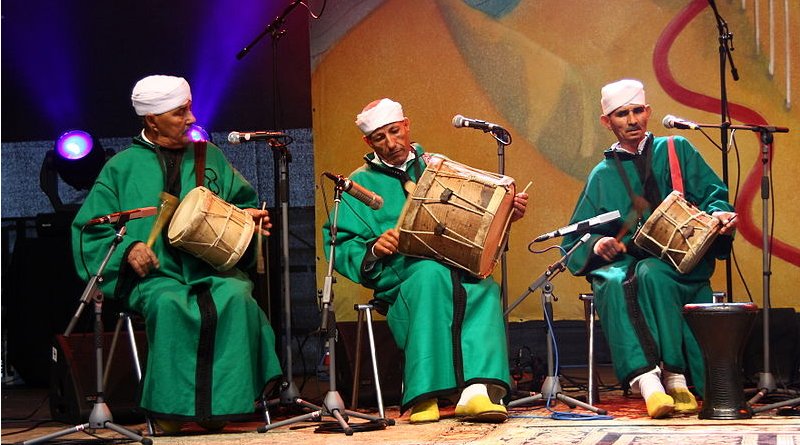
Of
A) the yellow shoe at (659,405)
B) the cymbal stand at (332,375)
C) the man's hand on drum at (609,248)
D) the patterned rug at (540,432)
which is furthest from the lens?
the man's hand on drum at (609,248)

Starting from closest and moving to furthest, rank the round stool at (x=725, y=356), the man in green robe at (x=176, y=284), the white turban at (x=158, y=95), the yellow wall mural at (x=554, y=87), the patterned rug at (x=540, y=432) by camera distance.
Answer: the patterned rug at (x=540, y=432) < the round stool at (x=725, y=356) < the man in green robe at (x=176, y=284) < the white turban at (x=158, y=95) < the yellow wall mural at (x=554, y=87)

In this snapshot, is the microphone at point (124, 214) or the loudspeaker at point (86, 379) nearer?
the microphone at point (124, 214)

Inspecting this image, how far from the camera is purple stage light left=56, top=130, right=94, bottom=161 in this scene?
6512 millimetres

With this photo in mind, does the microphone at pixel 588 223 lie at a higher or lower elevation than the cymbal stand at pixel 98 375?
higher

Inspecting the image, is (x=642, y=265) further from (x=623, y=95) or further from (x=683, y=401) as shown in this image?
(x=623, y=95)

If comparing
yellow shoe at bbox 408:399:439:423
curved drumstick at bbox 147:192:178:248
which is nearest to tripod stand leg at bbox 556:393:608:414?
yellow shoe at bbox 408:399:439:423

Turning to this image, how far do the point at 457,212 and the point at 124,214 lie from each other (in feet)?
4.36

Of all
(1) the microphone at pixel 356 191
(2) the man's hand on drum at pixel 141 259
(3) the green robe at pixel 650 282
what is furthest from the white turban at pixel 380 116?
(2) the man's hand on drum at pixel 141 259

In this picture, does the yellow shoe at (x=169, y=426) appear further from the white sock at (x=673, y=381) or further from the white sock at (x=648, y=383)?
the white sock at (x=673, y=381)

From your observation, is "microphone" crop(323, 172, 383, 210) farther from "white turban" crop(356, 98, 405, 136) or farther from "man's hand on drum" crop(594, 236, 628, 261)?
"man's hand on drum" crop(594, 236, 628, 261)

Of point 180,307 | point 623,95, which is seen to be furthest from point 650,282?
point 180,307

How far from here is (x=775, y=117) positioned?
629cm

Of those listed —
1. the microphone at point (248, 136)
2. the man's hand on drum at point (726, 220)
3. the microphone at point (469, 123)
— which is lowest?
the man's hand on drum at point (726, 220)

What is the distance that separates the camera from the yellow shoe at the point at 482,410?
4371 mm
